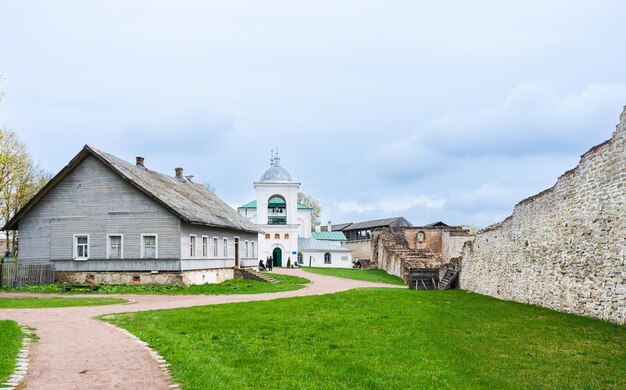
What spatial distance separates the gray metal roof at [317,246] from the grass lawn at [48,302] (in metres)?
46.3

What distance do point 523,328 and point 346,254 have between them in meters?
55.9

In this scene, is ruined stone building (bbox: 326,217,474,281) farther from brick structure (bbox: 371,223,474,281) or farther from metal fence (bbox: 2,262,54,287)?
metal fence (bbox: 2,262,54,287)

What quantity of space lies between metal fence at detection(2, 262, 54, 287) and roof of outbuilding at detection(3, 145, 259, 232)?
3065 millimetres

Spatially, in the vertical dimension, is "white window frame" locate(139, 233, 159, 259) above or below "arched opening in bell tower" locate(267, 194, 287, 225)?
below

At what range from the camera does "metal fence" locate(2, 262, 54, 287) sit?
2983 centimetres

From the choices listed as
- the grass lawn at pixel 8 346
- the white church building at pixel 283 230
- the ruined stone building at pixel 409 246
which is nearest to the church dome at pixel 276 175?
the white church building at pixel 283 230

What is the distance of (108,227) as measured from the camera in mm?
31078

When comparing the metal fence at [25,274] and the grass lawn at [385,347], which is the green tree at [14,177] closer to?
the metal fence at [25,274]

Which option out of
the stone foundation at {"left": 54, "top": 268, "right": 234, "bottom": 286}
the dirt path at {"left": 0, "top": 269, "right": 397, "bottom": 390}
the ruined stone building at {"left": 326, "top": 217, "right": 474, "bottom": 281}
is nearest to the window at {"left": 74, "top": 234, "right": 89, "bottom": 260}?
the stone foundation at {"left": 54, "top": 268, "right": 234, "bottom": 286}

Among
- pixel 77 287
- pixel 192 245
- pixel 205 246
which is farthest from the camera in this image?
pixel 205 246

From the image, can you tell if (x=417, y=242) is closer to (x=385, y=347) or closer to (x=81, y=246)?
(x=81, y=246)

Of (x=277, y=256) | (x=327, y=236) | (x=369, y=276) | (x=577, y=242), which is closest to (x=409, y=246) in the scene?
(x=369, y=276)

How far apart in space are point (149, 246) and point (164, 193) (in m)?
3.32

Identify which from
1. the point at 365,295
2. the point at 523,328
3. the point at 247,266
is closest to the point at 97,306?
the point at 365,295
